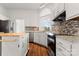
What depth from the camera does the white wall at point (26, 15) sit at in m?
2.81

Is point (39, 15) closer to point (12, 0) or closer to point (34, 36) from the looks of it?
point (34, 36)

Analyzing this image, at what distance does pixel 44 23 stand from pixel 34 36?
47 cm

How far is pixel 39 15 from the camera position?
3000mm

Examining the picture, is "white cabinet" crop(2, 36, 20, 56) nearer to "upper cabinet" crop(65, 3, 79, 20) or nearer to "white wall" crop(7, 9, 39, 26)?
"white wall" crop(7, 9, 39, 26)

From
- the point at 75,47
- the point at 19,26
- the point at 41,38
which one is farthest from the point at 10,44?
the point at 41,38

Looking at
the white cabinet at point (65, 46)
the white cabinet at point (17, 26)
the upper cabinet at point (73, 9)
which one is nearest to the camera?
the upper cabinet at point (73, 9)

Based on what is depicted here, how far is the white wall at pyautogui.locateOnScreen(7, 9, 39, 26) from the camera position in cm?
281

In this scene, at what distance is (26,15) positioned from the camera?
2969 mm

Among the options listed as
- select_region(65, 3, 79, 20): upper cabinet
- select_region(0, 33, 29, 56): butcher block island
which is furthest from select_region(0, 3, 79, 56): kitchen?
select_region(65, 3, 79, 20): upper cabinet

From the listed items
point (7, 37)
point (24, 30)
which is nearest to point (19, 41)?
point (7, 37)

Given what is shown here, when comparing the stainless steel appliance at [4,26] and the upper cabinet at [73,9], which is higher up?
the upper cabinet at [73,9]

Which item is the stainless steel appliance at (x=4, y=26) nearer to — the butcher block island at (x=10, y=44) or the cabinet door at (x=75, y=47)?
the butcher block island at (x=10, y=44)

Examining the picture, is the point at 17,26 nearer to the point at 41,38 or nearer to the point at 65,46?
the point at 41,38

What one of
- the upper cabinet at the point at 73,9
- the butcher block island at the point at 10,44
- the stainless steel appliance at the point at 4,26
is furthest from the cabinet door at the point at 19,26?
the upper cabinet at the point at 73,9
